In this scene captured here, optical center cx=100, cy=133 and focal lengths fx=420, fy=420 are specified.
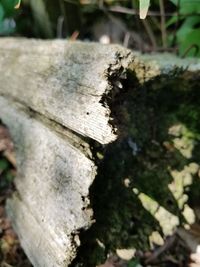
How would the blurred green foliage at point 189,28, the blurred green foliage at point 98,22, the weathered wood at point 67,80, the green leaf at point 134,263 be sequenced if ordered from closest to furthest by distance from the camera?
the weathered wood at point 67,80 → the green leaf at point 134,263 → the blurred green foliage at point 189,28 → the blurred green foliage at point 98,22

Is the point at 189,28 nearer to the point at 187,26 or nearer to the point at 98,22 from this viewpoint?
the point at 187,26

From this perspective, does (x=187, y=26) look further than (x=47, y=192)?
Yes

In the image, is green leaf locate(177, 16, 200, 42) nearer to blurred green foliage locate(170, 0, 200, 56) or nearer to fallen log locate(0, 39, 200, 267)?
blurred green foliage locate(170, 0, 200, 56)

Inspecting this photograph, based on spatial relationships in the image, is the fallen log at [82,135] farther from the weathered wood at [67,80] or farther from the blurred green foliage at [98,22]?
the blurred green foliage at [98,22]

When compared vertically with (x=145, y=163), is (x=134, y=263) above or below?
below

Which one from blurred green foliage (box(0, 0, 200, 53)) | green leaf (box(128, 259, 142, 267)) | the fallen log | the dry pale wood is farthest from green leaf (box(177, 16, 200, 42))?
green leaf (box(128, 259, 142, 267))

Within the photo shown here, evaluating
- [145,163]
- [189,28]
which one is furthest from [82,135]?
[189,28]

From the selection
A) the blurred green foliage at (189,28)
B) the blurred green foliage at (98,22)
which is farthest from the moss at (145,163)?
the blurred green foliage at (98,22)

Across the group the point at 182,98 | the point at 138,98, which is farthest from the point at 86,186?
the point at 182,98
